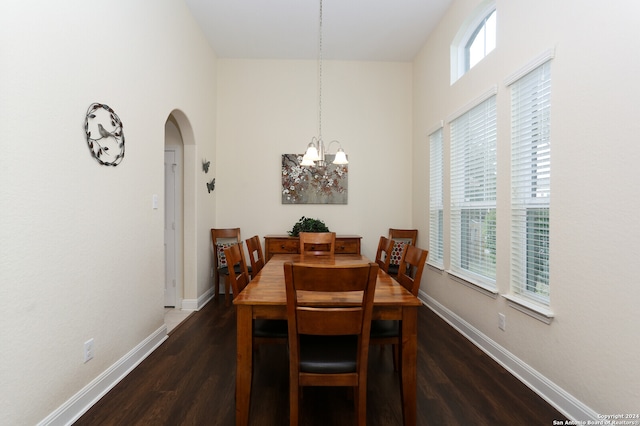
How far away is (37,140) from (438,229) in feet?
12.4

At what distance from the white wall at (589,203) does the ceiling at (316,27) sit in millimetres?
1476

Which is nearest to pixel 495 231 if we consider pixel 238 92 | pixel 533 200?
pixel 533 200

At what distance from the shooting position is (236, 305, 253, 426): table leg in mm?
1585

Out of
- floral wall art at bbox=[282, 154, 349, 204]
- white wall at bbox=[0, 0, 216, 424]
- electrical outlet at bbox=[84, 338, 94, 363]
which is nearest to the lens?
white wall at bbox=[0, 0, 216, 424]

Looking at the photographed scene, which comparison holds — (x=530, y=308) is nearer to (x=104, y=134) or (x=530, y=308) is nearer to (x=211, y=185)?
(x=104, y=134)

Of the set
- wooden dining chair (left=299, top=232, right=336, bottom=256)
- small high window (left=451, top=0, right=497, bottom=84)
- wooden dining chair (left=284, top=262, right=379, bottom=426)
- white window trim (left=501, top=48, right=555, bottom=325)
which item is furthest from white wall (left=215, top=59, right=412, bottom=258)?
wooden dining chair (left=284, top=262, right=379, bottom=426)

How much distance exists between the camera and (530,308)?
6.97 feet

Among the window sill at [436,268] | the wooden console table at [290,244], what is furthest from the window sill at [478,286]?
the wooden console table at [290,244]

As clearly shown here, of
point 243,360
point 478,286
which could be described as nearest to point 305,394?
point 243,360

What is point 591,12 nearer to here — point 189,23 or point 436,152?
point 436,152

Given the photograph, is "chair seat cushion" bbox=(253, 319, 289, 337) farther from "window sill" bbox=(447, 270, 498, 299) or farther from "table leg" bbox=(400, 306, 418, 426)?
"window sill" bbox=(447, 270, 498, 299)

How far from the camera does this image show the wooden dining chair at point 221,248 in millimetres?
3939

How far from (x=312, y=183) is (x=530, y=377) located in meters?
3.30

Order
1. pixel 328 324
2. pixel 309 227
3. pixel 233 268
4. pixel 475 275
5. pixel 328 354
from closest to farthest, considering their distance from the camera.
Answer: pixel 328 324, pixel 328 354, pixel 233 268, pixel 475 275, pixel 309 227
